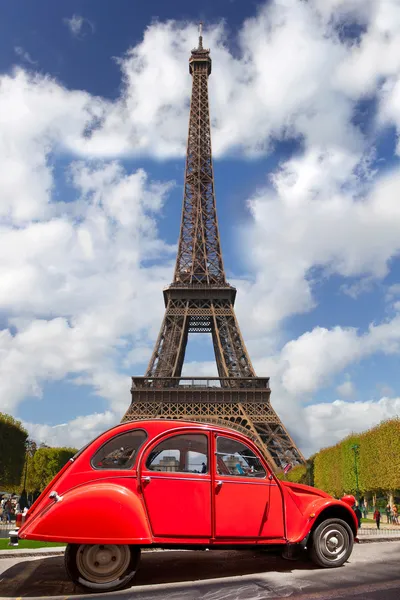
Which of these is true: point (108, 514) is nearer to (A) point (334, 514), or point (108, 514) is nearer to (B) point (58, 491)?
(B) point (58, 491)

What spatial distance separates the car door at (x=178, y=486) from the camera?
613 centimetres

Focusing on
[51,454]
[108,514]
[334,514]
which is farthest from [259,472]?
[51,454]

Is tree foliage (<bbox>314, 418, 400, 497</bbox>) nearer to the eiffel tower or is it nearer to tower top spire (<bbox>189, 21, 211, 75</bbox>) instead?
the eiffel tower

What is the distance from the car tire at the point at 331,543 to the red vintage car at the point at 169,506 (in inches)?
0.5

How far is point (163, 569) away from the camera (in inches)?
279

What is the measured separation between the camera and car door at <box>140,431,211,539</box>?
241 inches

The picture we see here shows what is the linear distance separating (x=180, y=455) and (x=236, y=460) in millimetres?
811

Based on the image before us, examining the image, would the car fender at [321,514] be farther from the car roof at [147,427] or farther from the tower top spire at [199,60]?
the tower top spire at [199,60]

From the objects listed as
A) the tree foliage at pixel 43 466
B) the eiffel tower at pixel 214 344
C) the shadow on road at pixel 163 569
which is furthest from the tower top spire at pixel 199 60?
the shadow on road at pixel 163 569

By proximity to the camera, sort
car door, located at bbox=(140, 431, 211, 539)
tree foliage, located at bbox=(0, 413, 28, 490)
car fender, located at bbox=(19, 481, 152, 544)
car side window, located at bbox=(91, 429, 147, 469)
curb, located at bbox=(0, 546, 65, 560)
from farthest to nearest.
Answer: tree foliage, located at bbox=(0, 413, 28, 490)
curb, located at bbox=(0, 546, 65, 560)
car side window, located at bbox=(91, 429, 147, 469)
car door, located at bbox=(140, 431, 211, 539)
car fender, located at bbox=(19, 481, 152, 544)

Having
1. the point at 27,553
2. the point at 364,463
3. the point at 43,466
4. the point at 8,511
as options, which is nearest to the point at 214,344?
the point at 43,466

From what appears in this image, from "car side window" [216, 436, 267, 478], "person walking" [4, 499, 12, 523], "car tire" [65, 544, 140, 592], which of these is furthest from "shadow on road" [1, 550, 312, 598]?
"person walking" [4, 499, 12, 523]

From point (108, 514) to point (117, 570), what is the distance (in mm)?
699

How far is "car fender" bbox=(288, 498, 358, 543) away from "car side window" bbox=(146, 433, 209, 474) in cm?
163
